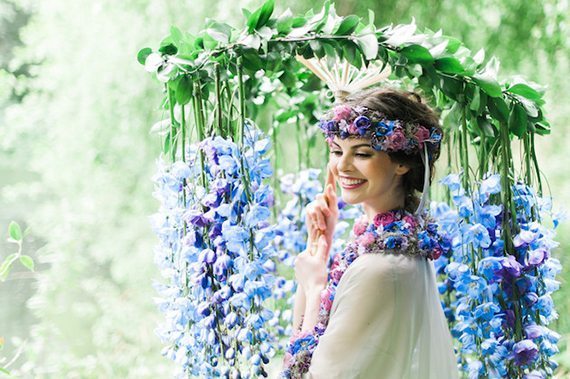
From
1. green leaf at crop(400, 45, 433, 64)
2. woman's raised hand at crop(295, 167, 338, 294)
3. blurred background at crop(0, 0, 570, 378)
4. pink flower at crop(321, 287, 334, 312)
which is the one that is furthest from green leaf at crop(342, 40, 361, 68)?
blurred background at crop(0, 0, 570, 378)

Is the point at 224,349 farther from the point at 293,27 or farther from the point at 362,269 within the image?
the point at 293,27

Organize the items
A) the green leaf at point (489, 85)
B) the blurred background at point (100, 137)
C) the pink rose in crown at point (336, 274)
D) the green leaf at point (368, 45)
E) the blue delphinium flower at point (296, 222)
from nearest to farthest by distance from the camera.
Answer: the green leaf at point (368, 45), the green leaf at point (489, 85), the pink rose in crown at point (336, 274), the blue delphinium flower at point (296, 222), the blurred background at point (100, 137)

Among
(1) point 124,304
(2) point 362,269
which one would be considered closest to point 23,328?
(1) point 124,304

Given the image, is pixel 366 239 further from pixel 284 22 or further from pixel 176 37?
pixel 176 37

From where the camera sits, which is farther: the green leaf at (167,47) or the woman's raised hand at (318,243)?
the woman's raised hand at (318,243)

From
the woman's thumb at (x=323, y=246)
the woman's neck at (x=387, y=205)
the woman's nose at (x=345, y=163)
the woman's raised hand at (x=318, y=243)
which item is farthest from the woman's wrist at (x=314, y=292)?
the woman's nose at (x=345, y=163)

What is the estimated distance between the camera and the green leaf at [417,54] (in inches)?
66.5

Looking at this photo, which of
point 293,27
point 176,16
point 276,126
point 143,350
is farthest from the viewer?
point 143,350

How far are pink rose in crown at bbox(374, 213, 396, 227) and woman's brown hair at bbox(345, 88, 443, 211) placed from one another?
0.28 feet

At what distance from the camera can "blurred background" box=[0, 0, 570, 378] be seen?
309cm

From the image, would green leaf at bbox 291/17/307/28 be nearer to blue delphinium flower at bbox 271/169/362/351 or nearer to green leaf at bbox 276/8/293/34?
green leaf at bbox 276/8/293/34

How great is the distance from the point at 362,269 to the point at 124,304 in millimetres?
2228

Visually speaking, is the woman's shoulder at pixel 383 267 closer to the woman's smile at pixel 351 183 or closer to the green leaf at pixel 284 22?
the woman's smile at pixel 351 183

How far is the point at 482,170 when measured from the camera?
1.90m
